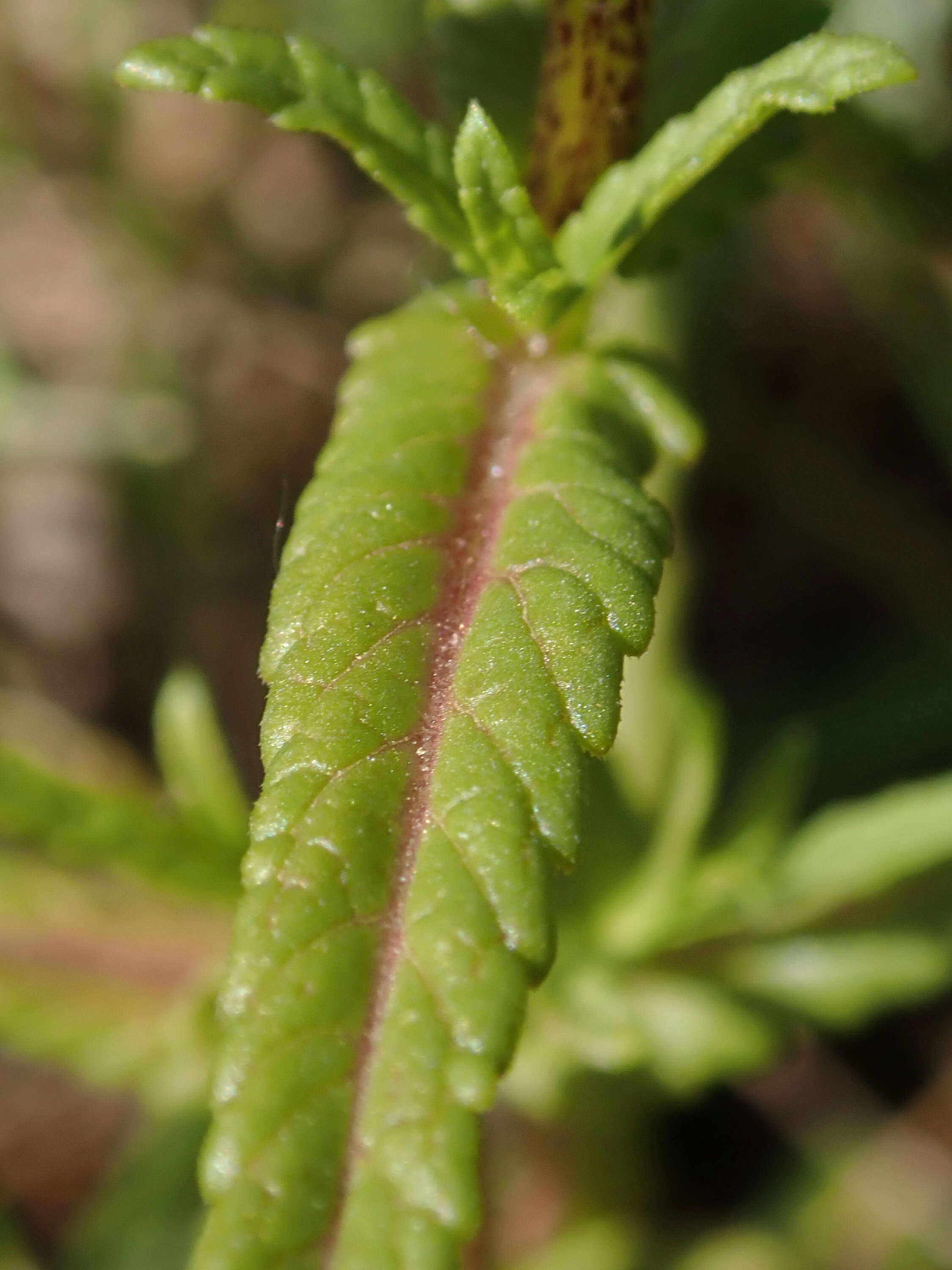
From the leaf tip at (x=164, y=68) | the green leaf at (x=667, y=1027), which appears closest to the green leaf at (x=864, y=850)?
the green leaf at (x=667, y=1027)

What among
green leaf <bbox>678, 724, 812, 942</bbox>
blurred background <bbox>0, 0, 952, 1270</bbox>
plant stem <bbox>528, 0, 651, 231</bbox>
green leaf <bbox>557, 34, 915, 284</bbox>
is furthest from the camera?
blurred background <bbox>0, 0, 952, 1270</bbox>

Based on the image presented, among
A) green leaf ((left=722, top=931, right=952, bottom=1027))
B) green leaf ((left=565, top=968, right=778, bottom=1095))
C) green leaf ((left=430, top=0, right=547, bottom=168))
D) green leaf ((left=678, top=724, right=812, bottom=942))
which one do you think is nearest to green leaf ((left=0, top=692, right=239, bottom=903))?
green leaf ((left=565, top=968, right=778, bottom=1095))

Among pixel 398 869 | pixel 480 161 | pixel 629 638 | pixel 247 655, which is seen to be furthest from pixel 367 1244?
pixel 247 655

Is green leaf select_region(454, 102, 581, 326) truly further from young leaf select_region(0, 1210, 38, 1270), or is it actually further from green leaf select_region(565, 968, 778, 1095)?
young leaf select_region(0, 1210, 38, 1270)

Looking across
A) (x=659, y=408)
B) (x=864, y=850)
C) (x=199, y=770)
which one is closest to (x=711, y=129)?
(x=659, y=408)

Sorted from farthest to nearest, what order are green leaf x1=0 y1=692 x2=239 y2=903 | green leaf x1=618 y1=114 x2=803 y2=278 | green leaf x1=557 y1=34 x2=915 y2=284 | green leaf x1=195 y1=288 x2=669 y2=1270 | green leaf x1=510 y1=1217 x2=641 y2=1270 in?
green leaf x1=510 y1=1217 x2=641 y2=1270 → green leaf x1=0 y1=692 x2=239 y2=903 → green leaf x1=618 y1=114 x2=803 y2=278 → green leaf x1=557 y1=34 x2=915 y2=284 → green leaf x1=195 y1=288 x2=669 y2=1270

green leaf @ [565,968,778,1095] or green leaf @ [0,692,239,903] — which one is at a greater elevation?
A: green leaf @ [0,692,239,903]

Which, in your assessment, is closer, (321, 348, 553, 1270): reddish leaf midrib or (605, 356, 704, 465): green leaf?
(321, 348, 553, 1270): reddish leaf midrib

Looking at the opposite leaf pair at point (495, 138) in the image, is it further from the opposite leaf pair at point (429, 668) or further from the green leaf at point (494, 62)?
the green leaf at point (494, 62)
